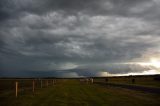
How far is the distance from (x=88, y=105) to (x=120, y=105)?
2529mm

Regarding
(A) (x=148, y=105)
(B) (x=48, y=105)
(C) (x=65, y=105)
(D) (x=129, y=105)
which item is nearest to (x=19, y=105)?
(B) (x=48, y=105)

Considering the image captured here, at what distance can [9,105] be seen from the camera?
1978 centimetres

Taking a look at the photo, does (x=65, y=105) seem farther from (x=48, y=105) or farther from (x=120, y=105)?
(x=120, y=105)

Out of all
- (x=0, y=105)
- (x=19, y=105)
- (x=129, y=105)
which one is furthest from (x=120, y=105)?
(x=0, y=105)

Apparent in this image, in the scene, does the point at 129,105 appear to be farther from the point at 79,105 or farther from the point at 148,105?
the point at 79,105

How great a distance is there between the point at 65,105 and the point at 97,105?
2.44 m

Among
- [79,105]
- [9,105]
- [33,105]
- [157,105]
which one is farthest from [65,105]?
[157,105]

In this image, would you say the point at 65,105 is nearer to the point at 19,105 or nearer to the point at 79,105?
the point at 79,105

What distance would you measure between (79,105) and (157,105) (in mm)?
6200

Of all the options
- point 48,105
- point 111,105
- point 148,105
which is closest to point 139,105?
point 148,105

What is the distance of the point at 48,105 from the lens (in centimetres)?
1984

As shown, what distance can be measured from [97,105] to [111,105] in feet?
3.65

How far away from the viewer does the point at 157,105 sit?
21.0 metres

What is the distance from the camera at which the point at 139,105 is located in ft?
68.0
